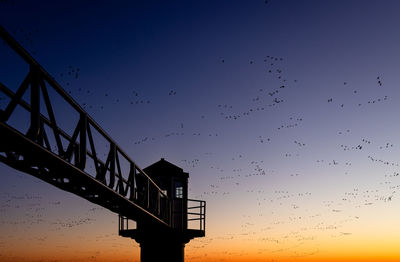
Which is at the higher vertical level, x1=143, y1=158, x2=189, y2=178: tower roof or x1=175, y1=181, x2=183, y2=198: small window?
x1=143, y1=158, x2=189, y2=178: tower roof

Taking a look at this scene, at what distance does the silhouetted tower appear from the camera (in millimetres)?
21281

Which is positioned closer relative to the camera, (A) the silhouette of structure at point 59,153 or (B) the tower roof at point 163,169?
(A) the silhouette of structure at point 59,153

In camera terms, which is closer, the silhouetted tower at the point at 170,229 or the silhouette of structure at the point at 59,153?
the silhouette of structure at the point at 59,153

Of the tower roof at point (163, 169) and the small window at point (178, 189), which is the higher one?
the tower roof at point (163, 169)

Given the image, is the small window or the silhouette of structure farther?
the small window

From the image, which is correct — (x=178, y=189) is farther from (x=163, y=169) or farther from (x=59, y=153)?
(x=59, y=153)

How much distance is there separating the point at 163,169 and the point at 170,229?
10.5 ft

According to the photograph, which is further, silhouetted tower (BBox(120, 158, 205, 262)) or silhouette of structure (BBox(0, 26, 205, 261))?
silhouetted tower (BBox(120, 158, 205, 262))

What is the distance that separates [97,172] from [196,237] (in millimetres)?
12452

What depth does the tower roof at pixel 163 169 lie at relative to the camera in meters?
22.5

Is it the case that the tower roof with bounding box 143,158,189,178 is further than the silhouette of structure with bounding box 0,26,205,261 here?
Yes

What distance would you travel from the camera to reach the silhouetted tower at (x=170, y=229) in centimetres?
2128

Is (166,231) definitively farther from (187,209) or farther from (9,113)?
(9,113)

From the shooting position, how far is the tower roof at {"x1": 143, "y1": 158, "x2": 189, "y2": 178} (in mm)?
22469
